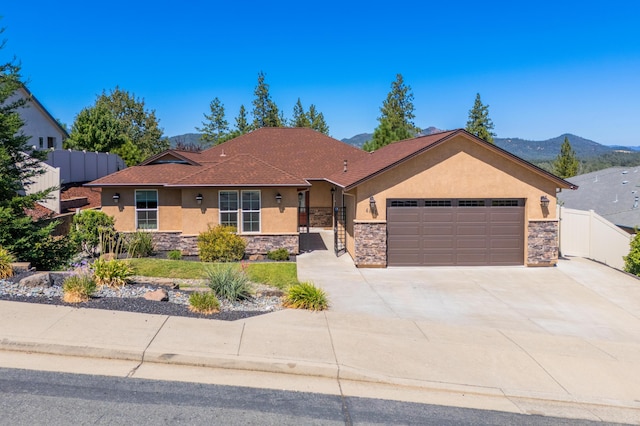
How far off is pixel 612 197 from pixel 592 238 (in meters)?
7.08

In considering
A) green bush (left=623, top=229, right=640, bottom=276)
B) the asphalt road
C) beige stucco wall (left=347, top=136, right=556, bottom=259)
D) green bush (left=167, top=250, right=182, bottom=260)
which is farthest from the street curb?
green bush (left=623, top=229, right=640, bottom=276)

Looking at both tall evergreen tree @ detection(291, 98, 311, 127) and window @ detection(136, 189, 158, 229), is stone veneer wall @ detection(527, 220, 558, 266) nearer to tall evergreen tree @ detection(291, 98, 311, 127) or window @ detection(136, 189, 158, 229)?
window @ detection(136, 189, 158, 229)

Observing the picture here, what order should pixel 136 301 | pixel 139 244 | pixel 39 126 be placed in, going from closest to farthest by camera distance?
pixel 136 301 < pixel 139 244 < pixel 39 126

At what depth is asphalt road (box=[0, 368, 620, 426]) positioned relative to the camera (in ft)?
18.4

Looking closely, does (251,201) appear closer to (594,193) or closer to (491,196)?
(491,196)

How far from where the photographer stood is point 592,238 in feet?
64.7

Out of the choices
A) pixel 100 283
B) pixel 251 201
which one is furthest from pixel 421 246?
pixel 100 283

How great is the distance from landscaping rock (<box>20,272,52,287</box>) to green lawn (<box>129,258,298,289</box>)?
10.9ft

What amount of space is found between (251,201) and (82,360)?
508 inches

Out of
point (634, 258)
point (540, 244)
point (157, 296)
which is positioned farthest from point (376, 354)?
point (634, 258)

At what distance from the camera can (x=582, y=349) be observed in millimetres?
9320

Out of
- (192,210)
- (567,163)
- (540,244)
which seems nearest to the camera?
(540,244)

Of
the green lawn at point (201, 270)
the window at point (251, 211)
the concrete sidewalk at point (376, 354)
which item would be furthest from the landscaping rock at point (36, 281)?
the window at point (251, 211)

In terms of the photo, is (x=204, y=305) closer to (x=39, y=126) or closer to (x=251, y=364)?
(x=251, y=364)
